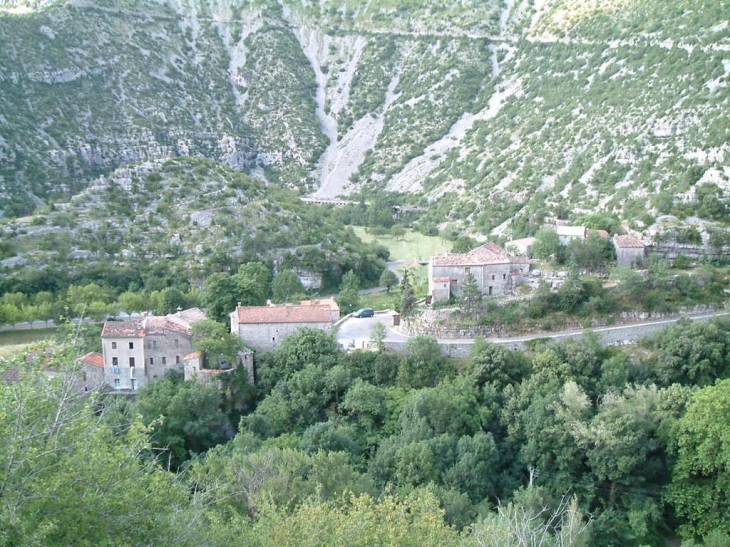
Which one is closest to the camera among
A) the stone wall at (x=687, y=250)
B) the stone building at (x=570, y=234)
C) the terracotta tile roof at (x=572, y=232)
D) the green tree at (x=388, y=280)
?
the stone wall at (x=687, y=250)

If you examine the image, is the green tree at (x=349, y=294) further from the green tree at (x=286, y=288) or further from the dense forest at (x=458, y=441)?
the dense forest at (x=458, y=441)

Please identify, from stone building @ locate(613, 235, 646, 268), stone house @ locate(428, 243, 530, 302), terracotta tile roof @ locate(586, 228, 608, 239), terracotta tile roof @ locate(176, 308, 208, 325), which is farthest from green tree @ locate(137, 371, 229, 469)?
stone building @ locate(613, 235, 646, 268)

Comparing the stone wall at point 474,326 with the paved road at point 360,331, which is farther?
the paved road at point 360,331

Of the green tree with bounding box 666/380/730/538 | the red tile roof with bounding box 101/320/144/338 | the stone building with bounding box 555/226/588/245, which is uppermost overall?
the stone building with bounding box 555/226/588/245

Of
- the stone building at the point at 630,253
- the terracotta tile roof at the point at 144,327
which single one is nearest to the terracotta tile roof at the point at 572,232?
the stone building at the point at 630,253

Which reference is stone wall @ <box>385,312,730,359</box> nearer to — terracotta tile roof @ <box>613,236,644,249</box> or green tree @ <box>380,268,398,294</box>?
terracotta tile roof @ <box>613,236,644,249</box>

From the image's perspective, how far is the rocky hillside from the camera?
63062 mm

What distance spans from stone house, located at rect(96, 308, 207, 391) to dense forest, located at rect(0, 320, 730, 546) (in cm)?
104

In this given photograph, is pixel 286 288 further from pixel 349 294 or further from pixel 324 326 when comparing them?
pixel 324 326

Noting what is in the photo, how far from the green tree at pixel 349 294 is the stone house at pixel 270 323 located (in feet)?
22.2

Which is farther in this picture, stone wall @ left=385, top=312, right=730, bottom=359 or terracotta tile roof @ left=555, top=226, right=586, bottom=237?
Answer: terracotta tile roof @ left=555, top=226, right=586, bottom=237

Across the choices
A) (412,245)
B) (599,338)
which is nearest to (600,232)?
(599,338)

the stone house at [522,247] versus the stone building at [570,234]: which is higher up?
the stone building at [570,234]

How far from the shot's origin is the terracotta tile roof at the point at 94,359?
33.5m
